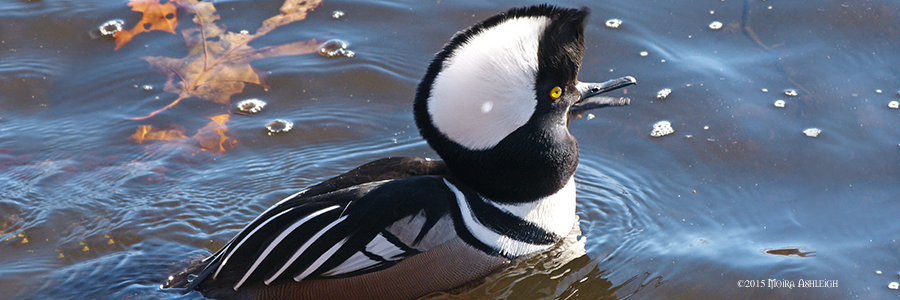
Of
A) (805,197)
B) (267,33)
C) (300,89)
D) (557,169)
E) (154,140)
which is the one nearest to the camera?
(557,169)

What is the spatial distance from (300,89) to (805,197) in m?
4.00

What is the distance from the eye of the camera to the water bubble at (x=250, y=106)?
6.40 metres

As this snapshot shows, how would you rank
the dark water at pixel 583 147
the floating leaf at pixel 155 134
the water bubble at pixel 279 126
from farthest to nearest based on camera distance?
the water bubble at pixel 279 126 → the floating leaf at pixel 155 134 → the dark water at pixel 583 147

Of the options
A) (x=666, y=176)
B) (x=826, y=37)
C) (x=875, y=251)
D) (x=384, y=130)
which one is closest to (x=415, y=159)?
(x=384, y=130)

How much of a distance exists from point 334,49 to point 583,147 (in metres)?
2.46

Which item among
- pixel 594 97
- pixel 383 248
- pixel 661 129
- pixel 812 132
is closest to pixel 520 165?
pixel 594 97

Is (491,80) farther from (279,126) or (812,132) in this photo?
(812,132)

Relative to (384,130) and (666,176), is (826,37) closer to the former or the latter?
(666,176)

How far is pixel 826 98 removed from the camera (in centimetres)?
625

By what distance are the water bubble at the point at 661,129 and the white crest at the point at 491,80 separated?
218 centimetres

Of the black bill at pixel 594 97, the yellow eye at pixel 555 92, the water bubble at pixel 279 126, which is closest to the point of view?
the yellow eye at pixel 555 92

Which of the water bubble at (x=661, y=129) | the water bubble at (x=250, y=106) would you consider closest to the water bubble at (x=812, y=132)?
the water bubble at (x=661, y=129)

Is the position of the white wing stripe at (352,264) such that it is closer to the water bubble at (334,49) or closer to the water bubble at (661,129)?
the water bubble at (661,129)

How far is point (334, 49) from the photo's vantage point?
705 cm
